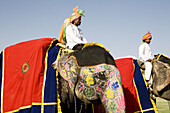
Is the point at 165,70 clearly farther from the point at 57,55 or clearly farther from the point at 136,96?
the point at 57,55

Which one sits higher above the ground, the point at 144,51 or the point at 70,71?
the point at 144,51

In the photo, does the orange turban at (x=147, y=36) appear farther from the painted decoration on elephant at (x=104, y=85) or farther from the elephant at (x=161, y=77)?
the painted decoration on elephant at (x=104, y=85)

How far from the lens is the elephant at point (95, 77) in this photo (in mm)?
3367

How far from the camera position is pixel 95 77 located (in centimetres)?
362

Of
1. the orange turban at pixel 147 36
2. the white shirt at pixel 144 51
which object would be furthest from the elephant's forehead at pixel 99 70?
the orange turban at pixel 147 36

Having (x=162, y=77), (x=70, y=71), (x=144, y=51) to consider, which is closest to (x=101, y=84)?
(x=70, y=71)

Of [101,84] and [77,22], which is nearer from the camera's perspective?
[101,84]

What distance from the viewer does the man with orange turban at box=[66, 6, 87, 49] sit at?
5029 mm

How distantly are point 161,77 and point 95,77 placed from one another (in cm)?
348

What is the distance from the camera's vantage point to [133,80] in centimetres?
602

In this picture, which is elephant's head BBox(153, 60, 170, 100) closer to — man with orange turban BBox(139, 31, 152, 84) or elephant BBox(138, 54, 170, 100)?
elephant BBox(138, 54, 170, 100)

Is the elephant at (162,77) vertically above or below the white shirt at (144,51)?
below

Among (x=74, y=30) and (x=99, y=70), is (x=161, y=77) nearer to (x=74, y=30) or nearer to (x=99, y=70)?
(x=74, y=30)

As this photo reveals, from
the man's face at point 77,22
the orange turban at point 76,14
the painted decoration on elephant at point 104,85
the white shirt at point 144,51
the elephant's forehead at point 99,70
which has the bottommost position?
the painted decoration on elephant at point 104,85
